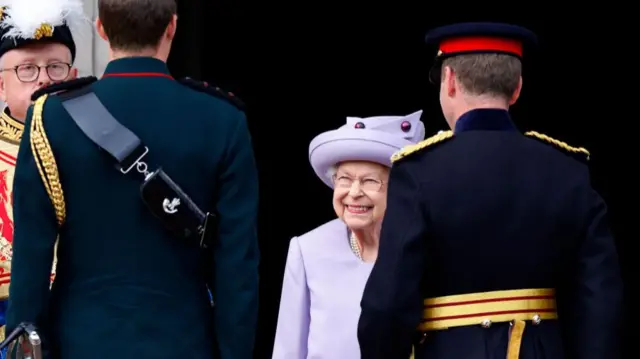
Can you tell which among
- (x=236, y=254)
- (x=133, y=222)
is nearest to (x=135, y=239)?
(x=133, y=222)

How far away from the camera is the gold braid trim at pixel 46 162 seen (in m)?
3.47

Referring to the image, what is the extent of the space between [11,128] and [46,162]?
1.06 m

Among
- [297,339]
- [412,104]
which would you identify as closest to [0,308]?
[297,339]

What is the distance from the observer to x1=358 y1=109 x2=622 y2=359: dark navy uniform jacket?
3.46m

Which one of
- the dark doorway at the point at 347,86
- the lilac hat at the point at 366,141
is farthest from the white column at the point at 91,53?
the lilac hat at the point at 366,141

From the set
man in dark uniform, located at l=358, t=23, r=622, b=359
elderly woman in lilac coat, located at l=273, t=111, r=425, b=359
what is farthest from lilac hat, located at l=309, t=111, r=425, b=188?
man in dark uniform, located at l=358, t=23, r=622, b=359

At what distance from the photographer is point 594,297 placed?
3523 mm

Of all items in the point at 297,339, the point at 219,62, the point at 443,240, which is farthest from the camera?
the point at 219,62

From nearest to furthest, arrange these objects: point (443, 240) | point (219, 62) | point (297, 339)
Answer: point (443, 240) → point (297, 339) → point (219, 62)

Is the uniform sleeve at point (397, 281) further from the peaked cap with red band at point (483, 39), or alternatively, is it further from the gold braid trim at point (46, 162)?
the gold braid trim at point (46, 162)

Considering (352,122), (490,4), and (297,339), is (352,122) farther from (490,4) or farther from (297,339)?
(490,4)

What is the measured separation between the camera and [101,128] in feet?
11.4

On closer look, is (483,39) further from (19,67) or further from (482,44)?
(19,67)

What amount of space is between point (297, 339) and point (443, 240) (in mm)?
1048
